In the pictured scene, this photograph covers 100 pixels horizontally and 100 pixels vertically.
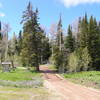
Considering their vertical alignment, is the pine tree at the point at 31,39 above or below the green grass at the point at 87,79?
above

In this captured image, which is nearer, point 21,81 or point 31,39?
point 21,81

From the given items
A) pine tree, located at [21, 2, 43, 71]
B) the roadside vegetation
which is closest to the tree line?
pine tree, located at [21, 2, 43, 71]

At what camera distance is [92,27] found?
53.6 m

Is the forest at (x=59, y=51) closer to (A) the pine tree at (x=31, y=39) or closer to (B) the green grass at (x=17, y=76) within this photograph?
(A) the pine tree at (x=31, y=39)

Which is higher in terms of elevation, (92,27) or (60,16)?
(60,16)

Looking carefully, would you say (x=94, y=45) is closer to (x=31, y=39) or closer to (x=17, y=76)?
(x=31, y=39)

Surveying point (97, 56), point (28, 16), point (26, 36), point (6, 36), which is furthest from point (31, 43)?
point (6, 36)

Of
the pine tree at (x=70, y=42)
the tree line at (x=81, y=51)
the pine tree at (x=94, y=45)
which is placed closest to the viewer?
the tree line at (x=81, y=51)

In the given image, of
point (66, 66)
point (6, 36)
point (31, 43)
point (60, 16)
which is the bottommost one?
point (66, 66)

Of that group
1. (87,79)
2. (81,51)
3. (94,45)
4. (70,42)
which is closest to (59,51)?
(81,51)

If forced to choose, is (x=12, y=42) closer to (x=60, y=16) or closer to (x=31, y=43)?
(x=60, y=16)

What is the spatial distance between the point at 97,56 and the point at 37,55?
14934 millimetres

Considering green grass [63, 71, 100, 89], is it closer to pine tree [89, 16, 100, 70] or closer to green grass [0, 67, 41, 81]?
green grass [0, 67, 41, 81]

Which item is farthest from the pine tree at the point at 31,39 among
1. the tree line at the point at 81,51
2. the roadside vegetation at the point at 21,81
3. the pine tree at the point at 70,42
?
the pine tree at the point at 70,42
